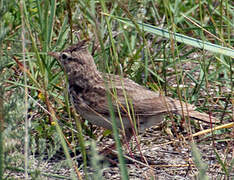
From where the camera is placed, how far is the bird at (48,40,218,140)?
13.7ft

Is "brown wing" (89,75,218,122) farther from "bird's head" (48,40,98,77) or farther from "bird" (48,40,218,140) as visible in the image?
"bird's head" (48,40,98,77)

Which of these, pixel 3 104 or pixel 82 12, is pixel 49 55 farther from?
pixel 3 104

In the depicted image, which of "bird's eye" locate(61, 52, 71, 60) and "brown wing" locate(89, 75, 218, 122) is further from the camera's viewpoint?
"bird's eye" locate(61, 52, 71, 60)

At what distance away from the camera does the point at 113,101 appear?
423cm

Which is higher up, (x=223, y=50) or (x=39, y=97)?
(x=223, y=50)

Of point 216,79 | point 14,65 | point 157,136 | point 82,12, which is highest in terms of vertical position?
point 82,12

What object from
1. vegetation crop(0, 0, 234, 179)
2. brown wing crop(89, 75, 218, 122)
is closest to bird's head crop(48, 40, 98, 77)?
vegetation crop(0, 0, 234, 179)

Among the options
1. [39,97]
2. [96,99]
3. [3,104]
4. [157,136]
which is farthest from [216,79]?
[3,104]

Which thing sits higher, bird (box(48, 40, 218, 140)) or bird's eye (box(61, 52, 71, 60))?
bird's eye (box(61, 52, 71, 60))

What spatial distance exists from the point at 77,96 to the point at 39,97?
14.2 inches

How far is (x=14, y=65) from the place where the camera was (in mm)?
4961

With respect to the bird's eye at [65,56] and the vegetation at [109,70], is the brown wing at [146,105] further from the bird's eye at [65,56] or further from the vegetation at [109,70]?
the bird's eye at [65,56]

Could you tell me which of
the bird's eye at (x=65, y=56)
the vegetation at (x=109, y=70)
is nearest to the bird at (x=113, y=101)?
the bird's eye at (x=65, y=56)

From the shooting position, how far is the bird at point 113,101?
418cm
